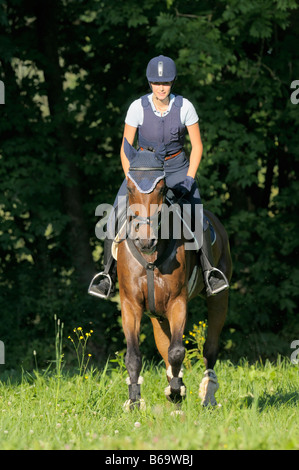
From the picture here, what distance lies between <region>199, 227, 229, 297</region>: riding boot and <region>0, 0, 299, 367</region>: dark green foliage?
20.2 ft

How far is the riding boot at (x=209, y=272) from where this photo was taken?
7.58m

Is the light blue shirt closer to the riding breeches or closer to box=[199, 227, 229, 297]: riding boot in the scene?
the riding breeches

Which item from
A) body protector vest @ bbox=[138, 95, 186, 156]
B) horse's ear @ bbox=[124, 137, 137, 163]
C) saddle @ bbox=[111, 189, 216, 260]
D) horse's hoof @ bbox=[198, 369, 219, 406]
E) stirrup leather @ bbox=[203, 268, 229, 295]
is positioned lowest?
horse's hoof @ bbox=[198, 369, 219, 406]

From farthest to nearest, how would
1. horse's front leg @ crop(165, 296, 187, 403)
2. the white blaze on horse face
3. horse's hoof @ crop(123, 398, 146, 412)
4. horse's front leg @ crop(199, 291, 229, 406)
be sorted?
horse's front leg @ crop(199, 291, 229, 406) → horse's front leg @ crop(165, 296, 187, 403) → horse's hoof @ crop(123, 398, 146, 412) → the white blaze on horse face

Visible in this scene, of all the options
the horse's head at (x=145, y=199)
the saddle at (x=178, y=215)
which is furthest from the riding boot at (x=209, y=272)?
the horse's head at (x=145, y=199)

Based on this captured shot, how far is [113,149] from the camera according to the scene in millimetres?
15641

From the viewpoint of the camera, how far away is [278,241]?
48.2ft

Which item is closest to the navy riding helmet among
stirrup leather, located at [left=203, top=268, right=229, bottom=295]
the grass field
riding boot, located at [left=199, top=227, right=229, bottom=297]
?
riding boot, located at [left=199, top=227, right=229, bottom=297]

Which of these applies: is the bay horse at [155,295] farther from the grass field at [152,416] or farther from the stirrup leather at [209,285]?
the stirrup leather at [209,285]

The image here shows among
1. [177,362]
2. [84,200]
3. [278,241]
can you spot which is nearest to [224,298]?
[177,362]

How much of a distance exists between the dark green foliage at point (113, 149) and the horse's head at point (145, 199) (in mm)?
7137

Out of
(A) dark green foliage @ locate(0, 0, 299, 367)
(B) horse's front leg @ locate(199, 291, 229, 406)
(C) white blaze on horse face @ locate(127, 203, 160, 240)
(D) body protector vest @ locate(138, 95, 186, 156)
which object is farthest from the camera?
(A) dark green foliage @ locate(0, 0, 299, 367)

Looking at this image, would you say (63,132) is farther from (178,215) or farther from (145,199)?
(145,199)

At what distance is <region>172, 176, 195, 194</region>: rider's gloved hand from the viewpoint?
277 inches
